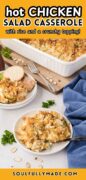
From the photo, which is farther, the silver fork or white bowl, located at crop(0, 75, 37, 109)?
the silver fork

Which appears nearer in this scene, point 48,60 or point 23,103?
point 23,103

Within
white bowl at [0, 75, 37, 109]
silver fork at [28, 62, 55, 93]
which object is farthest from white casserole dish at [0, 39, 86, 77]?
white bowl at [0, 75, 37, 109]

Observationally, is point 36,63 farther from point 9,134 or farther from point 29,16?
point 9,134

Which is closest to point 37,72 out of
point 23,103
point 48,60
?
point 48,60

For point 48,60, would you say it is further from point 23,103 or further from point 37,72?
point 23,103

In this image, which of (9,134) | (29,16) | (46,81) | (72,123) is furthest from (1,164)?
(29,16)

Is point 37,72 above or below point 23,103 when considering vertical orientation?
above

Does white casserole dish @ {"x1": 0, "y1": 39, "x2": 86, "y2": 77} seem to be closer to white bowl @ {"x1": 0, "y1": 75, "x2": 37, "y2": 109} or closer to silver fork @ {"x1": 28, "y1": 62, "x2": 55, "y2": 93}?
silver fork @ {"x1": 28, "y1": 62, "x2": 55, "y2": 93}

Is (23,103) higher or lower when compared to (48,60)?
lower

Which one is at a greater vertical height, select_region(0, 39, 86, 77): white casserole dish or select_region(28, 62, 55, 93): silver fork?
select_region(0, 39, 86, 77): white casserole dish
